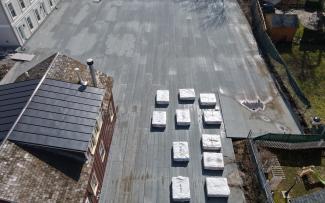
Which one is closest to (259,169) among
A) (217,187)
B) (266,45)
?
(217,187)

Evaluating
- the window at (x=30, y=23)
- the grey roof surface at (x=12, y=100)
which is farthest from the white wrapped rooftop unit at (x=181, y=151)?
the window at (x=30, y=23)

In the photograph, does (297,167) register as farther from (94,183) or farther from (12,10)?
(12,10)

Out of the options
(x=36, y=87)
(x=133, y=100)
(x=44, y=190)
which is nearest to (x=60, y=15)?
(x=133, y=100)

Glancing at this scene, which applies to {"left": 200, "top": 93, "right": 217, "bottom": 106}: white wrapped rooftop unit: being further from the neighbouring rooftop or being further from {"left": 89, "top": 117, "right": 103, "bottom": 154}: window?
{"left": 89, "top": 117, "right": 103, "bottom": 154}: window

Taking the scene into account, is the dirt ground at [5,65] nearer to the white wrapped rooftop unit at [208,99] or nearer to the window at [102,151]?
the window at [102,151]

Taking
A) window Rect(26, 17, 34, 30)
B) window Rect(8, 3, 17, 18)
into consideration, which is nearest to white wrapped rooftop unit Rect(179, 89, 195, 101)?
window Rect(8, 3, 17, 18)

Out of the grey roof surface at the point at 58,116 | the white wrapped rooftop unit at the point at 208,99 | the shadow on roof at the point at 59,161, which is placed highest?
the grey roof surface at the point at 58,116
